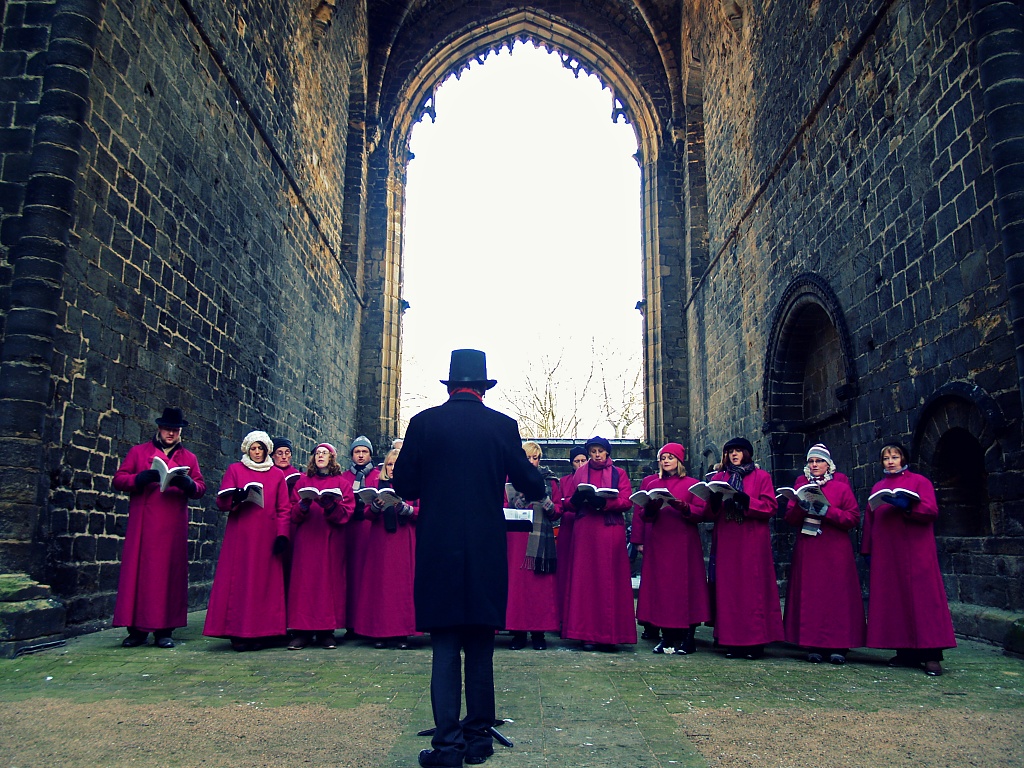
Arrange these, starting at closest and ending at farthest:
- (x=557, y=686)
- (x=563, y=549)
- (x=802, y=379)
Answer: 1. (x=557, y=686)
2. (x=563, y=549)
3. (x=802, y=379)

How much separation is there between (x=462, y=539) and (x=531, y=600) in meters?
3.20

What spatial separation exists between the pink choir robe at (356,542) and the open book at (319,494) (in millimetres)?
206

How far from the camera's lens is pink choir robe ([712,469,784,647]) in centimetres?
605

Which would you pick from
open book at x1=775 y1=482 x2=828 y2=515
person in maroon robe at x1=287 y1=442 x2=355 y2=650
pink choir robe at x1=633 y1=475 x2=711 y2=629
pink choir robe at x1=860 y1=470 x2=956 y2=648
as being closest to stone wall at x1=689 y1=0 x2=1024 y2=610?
pink choir robe at x1=860 y1=470 x2=956 y2=648

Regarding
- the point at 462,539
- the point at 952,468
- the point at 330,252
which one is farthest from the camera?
the point at 330,252

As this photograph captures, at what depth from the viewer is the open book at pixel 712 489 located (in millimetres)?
6105

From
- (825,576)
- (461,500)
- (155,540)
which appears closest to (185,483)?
(155,540)

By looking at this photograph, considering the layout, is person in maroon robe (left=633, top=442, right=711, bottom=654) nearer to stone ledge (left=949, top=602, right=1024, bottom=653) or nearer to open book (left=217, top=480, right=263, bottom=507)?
stone ledge (left=949, top=602, right=1024, bottom=653)

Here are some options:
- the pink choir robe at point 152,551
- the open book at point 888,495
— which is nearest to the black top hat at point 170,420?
the pink choir robe at point 152,551

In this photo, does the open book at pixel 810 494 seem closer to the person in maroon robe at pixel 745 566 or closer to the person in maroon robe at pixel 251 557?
the person in maroon robe at pixel 745 566

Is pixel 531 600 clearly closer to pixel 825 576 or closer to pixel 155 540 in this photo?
pixel 825 576

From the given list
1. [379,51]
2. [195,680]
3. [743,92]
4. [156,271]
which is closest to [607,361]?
[379,51]

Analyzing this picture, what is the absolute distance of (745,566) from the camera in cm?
619

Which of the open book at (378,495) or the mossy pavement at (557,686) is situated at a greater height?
the open book at (378,495)
